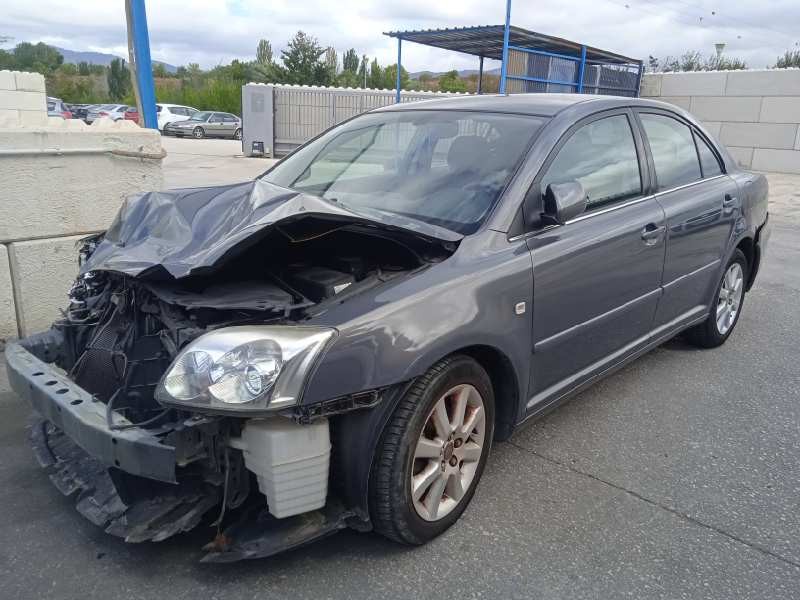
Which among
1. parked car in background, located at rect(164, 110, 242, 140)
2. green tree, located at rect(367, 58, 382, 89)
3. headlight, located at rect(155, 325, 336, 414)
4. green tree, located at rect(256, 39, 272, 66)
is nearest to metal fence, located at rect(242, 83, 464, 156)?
parked car in background, located at rect(164, 110, 242, 140)

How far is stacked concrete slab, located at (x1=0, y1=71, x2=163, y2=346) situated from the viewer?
14.6ft

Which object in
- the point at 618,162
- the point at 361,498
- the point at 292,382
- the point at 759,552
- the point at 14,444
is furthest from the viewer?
the point at 618,162

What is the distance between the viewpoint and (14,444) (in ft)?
10.9

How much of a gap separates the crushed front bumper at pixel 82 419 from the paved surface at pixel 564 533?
0.46m

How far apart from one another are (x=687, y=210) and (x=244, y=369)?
2.89 m

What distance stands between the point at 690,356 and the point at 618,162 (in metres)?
1.80

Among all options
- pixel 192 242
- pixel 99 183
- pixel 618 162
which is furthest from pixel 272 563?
pixel 99 183

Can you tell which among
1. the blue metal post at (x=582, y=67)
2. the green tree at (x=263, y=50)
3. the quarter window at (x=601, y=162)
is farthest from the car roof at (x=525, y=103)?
the green tree at (x=263, y=50)

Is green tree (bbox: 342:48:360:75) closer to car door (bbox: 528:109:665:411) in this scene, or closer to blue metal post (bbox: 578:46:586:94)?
blue metal post (bbox: 578:46:586:94)

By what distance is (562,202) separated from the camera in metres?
2.90

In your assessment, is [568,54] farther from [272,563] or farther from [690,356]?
[272,563]

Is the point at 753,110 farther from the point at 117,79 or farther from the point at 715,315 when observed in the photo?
the point at 117,79

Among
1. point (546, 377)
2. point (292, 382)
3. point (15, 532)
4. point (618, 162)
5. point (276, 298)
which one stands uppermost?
point (618, 162)

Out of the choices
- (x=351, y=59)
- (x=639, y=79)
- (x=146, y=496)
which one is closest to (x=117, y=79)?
(x=351, y=59)
